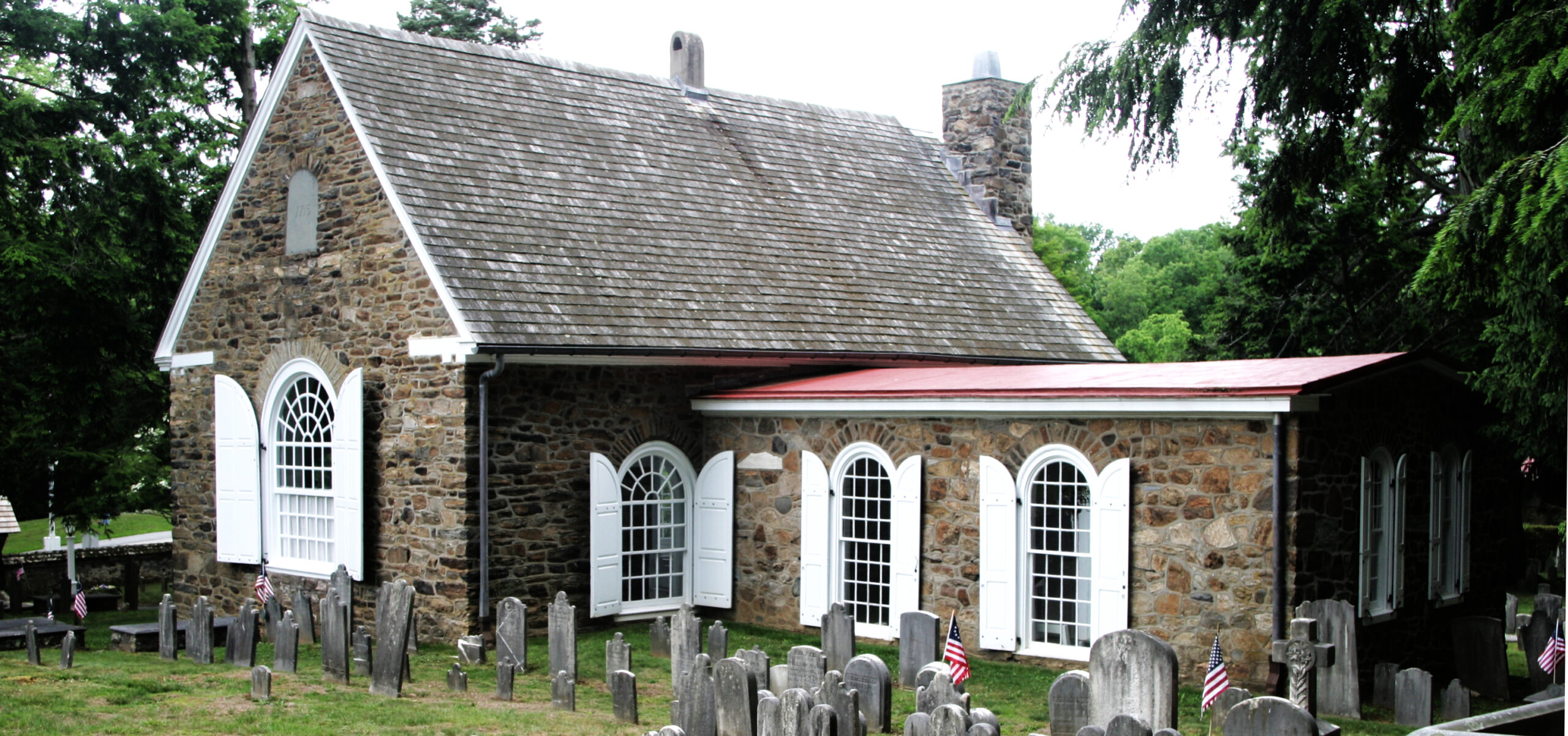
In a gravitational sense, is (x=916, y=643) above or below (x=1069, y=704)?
below

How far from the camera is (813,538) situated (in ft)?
52.9

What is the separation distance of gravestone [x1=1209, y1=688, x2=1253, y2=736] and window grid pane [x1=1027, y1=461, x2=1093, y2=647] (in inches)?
122

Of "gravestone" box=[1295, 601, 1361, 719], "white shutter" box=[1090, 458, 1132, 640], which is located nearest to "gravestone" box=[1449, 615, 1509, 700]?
"gravestone" box=[1295, 601, 1361, 719]

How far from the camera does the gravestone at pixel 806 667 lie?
10.7 metres

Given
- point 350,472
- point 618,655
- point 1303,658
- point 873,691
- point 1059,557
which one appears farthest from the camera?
point 350,472

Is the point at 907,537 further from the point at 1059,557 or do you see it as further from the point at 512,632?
the point at 512,632

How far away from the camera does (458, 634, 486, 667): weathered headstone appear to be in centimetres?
1419

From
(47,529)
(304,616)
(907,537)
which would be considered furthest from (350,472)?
(47,529)

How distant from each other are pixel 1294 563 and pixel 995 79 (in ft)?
43.1

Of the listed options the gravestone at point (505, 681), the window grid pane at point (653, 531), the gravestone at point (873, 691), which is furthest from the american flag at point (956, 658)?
the window grid pane at point (653, 531)

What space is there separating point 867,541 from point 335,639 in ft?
18.5

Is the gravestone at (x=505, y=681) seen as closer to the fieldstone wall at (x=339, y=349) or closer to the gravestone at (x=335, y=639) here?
the gravestone at (x=335, y=639)

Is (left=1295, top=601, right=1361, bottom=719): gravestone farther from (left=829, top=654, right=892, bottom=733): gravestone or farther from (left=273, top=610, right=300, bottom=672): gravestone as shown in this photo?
(left=273, top=610, right=300, bottom=672): gravestone

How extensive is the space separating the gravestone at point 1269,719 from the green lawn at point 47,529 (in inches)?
1277
